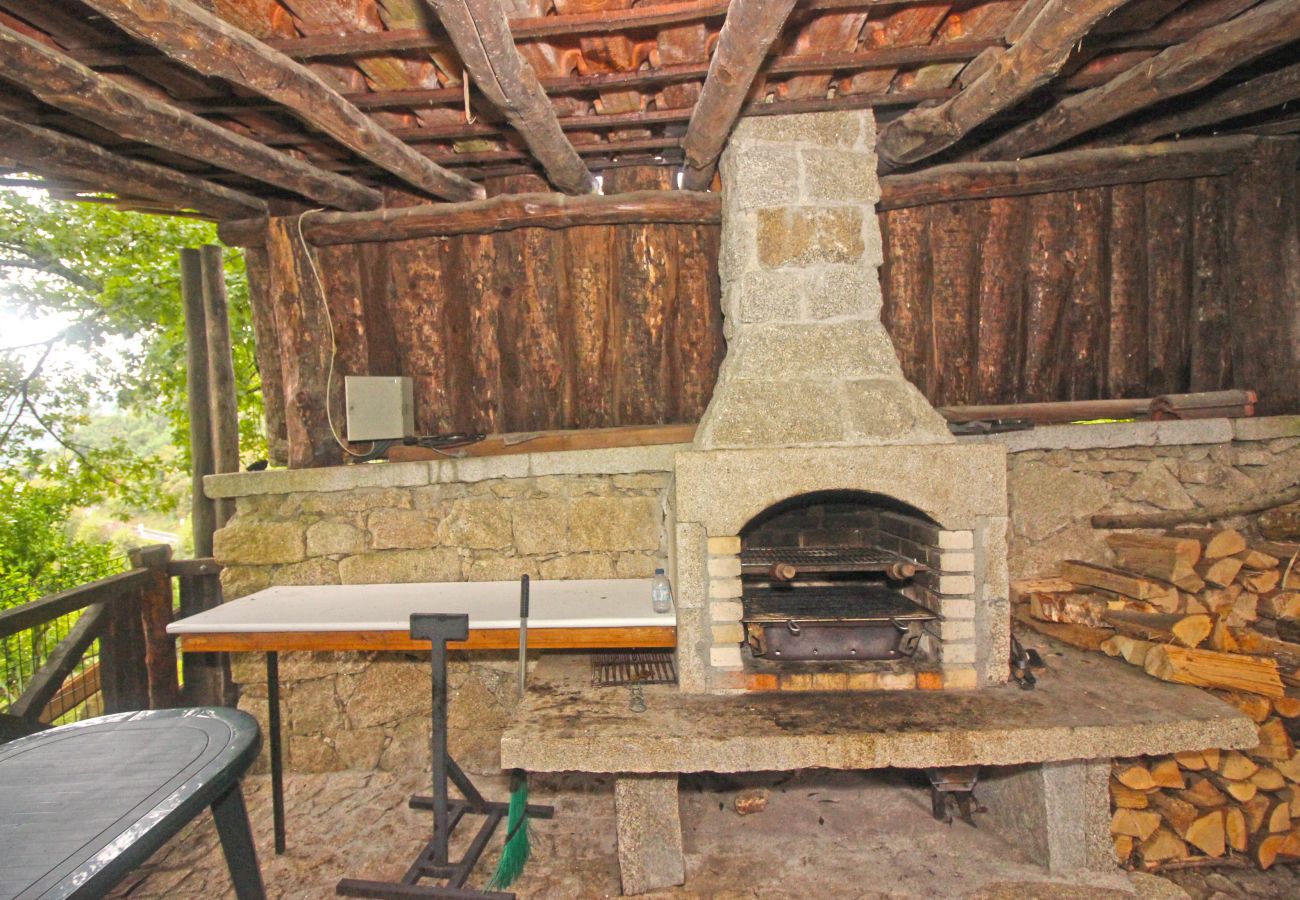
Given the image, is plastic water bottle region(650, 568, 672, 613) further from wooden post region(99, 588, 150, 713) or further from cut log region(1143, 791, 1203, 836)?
wooden post region(99, 588, 150, 713)

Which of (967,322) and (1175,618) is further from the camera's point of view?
(967,322)

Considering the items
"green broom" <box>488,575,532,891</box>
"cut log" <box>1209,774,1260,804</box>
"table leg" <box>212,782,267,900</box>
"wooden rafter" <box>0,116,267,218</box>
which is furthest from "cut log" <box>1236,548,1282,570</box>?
"wooden rafter" <box>0,116,267,218</box>

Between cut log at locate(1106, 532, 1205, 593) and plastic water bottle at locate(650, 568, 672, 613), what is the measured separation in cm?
224

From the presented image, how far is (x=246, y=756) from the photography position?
1762 millimetres

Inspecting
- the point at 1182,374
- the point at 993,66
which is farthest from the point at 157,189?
the point at 1182,374

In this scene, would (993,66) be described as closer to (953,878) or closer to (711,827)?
(953,878)

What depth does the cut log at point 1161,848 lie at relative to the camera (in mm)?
2432

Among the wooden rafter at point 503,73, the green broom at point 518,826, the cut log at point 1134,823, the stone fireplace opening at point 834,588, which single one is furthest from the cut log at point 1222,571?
the wooden rafter at point 503,73

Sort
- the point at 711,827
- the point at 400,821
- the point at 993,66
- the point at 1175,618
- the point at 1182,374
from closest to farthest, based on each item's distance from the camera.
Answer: the point at 993,66
the point at 1175,618
the point at 711,827
the point at 400,821
the point at 1182,374

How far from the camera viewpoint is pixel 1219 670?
96.3 inches

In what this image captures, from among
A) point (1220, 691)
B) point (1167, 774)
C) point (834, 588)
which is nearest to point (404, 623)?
point (834, 588)

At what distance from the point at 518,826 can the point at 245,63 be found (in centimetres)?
309

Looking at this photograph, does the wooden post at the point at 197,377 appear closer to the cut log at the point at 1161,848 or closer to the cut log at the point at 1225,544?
the cut log at the point at 1161,848

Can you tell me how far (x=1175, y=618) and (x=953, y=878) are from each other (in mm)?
1443
